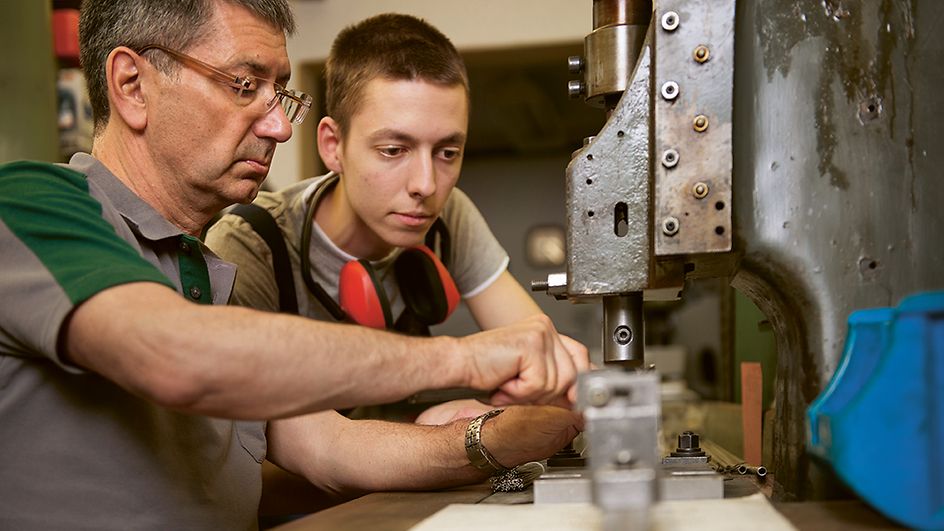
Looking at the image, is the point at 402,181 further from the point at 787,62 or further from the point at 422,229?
the point at 787,62

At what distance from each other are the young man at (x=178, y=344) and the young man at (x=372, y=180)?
322mm

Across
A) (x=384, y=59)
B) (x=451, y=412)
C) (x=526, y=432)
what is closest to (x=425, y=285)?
(x=451, y=412)

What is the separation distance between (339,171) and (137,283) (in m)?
1.18

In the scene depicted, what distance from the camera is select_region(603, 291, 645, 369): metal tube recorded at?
1219mm

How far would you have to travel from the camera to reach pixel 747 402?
1.53m

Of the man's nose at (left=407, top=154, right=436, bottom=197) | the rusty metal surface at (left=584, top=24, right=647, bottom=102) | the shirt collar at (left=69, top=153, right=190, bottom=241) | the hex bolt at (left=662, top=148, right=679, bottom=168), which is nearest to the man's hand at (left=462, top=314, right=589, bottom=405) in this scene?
the hex bolt at (left=662, top=148, right=679, bottom=168)

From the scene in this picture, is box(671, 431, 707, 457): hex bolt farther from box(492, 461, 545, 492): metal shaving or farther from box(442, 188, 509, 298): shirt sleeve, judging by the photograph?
box(442, 188, 509, 298): shirt sleeve

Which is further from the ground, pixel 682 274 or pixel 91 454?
pixel 682 274

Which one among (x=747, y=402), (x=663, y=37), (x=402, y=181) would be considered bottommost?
(x=747, y=402)

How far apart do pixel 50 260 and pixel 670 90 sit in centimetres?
74

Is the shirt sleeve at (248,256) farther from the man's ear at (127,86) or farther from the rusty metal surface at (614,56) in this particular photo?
the rusty metal surface at (614,56)

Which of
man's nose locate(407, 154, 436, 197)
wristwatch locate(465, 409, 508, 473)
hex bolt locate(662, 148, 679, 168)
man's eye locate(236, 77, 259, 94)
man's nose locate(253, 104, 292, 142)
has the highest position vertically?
man's eye locate(236, 77, 259, 94)

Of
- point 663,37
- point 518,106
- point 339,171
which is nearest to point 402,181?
point 339,171

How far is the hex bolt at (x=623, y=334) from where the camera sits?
122 cm
